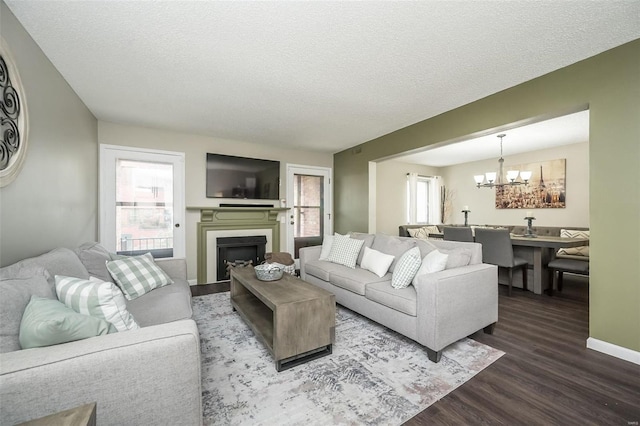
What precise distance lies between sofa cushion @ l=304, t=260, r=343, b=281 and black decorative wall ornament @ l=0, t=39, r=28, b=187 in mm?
2717

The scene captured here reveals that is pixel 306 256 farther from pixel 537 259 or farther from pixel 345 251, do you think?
pixel 537 259

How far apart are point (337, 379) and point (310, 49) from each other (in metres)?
2.45

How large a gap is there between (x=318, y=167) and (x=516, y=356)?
435 cm

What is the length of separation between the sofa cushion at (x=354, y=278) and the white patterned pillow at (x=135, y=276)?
5.55ft

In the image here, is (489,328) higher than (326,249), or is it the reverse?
(326,249)

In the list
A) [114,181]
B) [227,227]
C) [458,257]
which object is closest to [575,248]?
[458,257]

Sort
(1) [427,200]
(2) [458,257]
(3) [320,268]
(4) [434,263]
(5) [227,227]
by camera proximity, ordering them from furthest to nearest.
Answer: (1) [427,200] → (5) [227,227] → (3) [320,268] → (2) [458,257] → (4) [434,263]

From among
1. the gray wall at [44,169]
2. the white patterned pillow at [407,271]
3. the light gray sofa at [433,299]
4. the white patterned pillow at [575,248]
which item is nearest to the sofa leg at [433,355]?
the light gray sofa at [433,299]

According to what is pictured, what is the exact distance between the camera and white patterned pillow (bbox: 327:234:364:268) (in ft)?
10.9

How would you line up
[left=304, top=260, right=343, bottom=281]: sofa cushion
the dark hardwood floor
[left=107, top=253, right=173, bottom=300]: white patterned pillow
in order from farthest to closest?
[left=304, top=260, right=343, bottom=281]: sofa cushion, [left=107, top=253, right=173, bottom=300]: white patterned pillow, the dark hardwood floor

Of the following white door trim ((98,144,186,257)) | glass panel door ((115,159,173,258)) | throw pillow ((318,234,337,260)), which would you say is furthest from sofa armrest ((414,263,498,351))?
glass panel door ((115,159,173,258))

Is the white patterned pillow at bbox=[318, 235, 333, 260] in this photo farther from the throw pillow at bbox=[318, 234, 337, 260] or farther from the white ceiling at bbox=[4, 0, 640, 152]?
the white ceiling at bbox=[4, 0, 640, 152]

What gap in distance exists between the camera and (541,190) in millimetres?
5266

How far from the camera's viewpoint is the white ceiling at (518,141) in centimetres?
381
